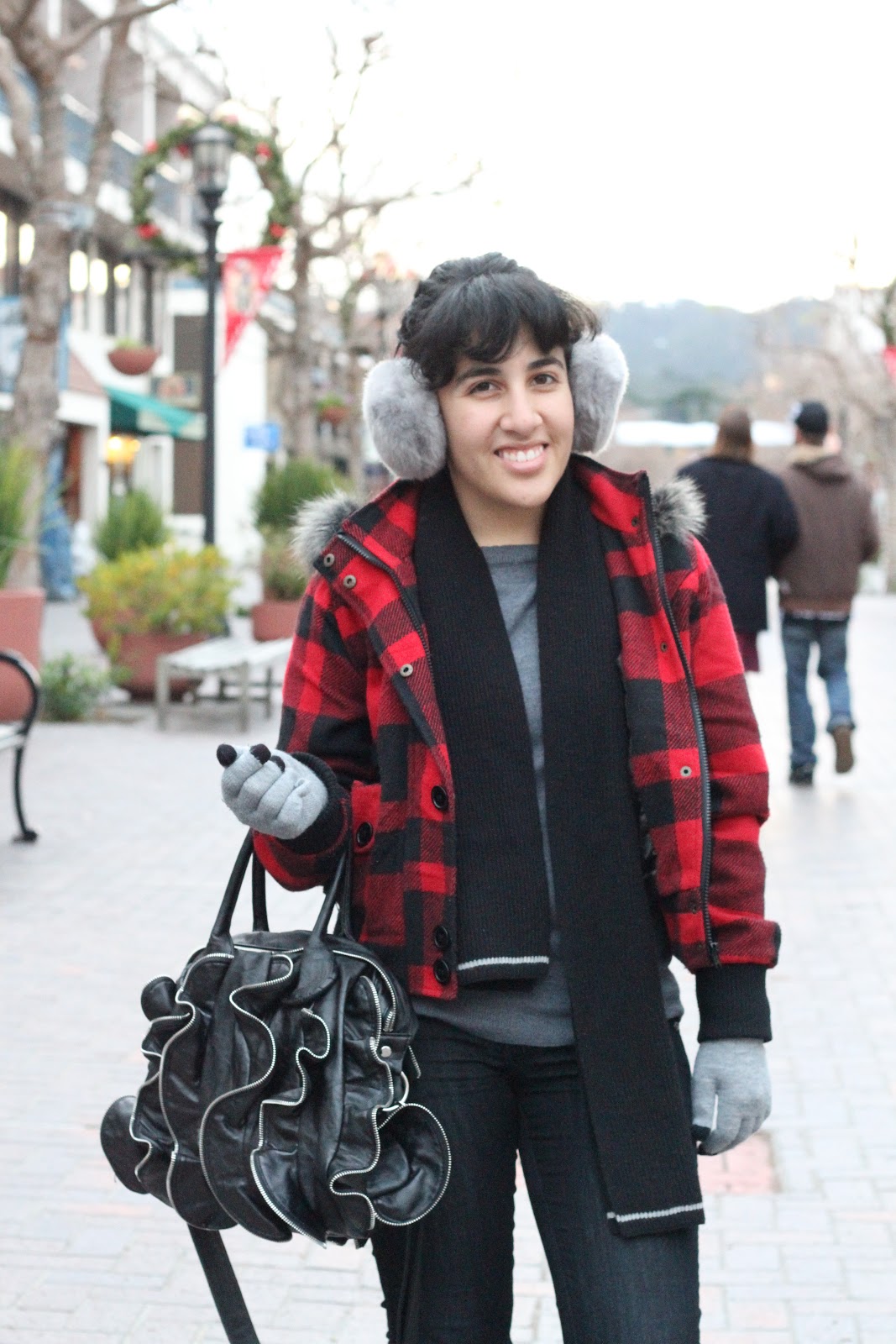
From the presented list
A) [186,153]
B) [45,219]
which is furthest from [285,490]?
[45,219]

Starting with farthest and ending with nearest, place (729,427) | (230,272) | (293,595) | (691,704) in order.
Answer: (230,272)
(293,595)
(729,427)
(691,704)

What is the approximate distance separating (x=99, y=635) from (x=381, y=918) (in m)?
13.7

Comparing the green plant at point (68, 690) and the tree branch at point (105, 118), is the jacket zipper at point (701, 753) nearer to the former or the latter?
the green plant at point (68, 690)

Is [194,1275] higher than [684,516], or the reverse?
[684,516]

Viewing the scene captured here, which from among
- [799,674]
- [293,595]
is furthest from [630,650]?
[293,595]

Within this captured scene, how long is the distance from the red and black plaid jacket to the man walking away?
776 cm

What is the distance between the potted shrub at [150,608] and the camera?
14.6 metres

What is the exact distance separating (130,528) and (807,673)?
10294 mm

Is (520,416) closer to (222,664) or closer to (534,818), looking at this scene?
(534,818)

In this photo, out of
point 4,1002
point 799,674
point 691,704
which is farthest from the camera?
point 799,674

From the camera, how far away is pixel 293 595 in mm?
19391

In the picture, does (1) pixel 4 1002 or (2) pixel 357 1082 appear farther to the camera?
(1) pixel 4 1002

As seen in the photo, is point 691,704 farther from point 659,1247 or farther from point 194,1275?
point 194,1275

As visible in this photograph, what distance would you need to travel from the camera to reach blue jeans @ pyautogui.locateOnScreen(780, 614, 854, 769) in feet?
33.9
